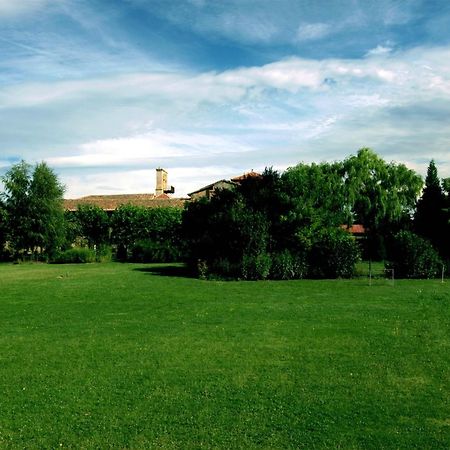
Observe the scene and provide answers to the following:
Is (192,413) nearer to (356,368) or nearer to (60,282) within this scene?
(356,368)

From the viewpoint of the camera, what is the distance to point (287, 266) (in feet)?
86.0

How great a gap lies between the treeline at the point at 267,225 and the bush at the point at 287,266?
0.05 m

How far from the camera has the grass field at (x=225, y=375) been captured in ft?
21.0

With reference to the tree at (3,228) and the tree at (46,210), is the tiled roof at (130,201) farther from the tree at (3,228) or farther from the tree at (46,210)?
the tree at (3,228)

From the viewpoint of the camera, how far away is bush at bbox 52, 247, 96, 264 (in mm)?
41344

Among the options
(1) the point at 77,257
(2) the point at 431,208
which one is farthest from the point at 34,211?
(2) the point at 431,208

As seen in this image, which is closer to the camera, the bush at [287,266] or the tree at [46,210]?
the bush at [287,266]

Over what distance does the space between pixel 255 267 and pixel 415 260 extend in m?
8.17

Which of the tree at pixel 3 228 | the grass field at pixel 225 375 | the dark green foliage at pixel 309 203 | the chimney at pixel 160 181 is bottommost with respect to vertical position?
the grass field at pixel 225 375

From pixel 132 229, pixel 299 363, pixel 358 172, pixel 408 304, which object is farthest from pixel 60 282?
pixel 358 172

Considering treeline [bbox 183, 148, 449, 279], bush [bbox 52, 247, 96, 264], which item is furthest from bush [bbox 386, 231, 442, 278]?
bush [bbox 52, 247, 96, 264]

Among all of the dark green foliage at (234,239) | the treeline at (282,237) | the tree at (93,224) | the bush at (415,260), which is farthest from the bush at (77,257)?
the bush at (415,260)

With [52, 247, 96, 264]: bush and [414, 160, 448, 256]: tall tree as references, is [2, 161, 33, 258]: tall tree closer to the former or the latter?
[52, 247, 96, 264]: bush

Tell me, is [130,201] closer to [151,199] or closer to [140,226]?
[151,199]
